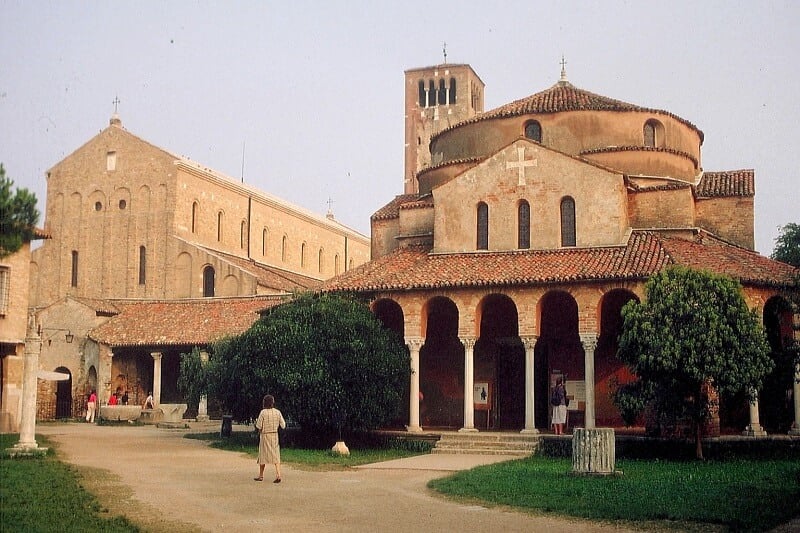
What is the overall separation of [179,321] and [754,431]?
27.2 m

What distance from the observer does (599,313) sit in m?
26.1

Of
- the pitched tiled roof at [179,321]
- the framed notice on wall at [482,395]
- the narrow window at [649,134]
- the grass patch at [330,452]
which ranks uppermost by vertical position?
the narrow window at [649,134]

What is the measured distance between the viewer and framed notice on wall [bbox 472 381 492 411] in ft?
97.4

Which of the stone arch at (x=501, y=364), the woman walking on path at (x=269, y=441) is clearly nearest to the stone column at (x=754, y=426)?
the stone arch at (x=501, y=364)

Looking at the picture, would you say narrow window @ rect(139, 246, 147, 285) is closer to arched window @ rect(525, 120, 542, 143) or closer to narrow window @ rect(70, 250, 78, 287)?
narrow window @ rect(70, 250, 78, 287)

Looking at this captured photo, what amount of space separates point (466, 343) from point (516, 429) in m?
3.89

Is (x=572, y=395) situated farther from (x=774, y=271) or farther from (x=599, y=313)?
(x=774, y=271)

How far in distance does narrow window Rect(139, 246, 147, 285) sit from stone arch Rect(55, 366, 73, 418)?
6.83 meters

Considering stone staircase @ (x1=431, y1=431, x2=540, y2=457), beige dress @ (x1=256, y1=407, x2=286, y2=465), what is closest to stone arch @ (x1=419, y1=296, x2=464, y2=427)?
stone staircase @ (x1=431, y1=431, x2=540, y2=457)

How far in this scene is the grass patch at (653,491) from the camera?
13078mm

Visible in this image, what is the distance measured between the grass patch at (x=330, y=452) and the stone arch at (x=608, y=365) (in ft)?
18.6

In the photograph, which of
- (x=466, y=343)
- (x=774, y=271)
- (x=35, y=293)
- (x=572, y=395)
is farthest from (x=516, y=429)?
(x=35, y=293)

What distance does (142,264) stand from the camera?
161 ft

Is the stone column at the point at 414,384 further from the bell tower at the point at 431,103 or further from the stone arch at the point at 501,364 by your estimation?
the bell tower at the point at 431,103
